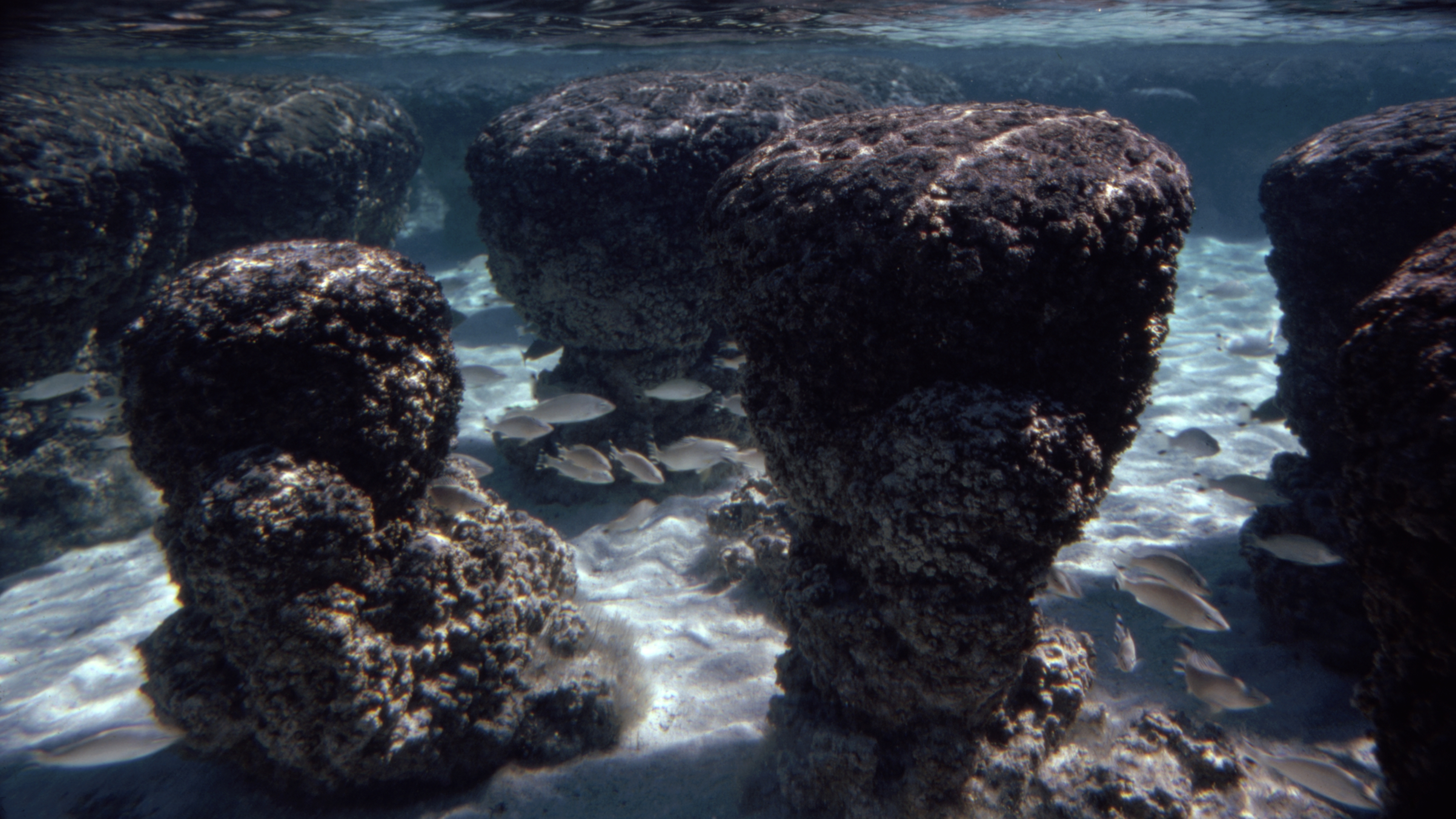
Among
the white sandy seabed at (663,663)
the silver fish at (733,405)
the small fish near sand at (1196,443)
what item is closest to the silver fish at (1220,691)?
the white sandy seabed at (663,663)

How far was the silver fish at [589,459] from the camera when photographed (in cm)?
Answer: 601

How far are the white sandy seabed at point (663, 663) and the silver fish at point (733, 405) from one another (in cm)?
91

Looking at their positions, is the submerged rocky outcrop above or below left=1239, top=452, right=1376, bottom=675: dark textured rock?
above

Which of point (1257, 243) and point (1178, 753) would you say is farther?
point (1257, 243)

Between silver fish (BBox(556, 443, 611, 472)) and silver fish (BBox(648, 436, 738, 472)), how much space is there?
1.81ft

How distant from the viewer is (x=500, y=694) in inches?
148

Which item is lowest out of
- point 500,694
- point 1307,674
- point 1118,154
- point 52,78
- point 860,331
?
point 1307,674

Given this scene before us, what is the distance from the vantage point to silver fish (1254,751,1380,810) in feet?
10.7

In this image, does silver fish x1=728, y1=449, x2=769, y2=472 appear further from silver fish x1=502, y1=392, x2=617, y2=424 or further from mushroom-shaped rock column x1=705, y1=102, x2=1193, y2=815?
mushroom-shaped rock column x1=705, y1=102, x2=1193, y2=815

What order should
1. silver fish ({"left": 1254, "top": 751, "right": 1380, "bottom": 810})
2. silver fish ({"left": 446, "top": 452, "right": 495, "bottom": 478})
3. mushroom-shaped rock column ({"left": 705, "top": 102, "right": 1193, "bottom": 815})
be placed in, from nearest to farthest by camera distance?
mushroom-shaped rock column ({"left": 705, "top": 102, "right": 1193, "bottom": 815}) → silver fish ({"left": 1254, "top": 751, "right": 1380, "bottom": 810}) → silver fish ({"left": 446, "top": 452, "right": 495, "bottom": 478})

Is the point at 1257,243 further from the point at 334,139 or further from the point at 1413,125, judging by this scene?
the point at 334,139

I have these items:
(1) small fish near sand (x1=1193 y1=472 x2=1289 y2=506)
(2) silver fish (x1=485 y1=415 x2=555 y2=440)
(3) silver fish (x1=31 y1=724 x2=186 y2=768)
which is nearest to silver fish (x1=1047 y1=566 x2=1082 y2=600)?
(1) small fish near sand (x1=1193 y1=472 x2=1289 y2=506)

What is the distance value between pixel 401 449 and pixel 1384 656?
13.7 feet

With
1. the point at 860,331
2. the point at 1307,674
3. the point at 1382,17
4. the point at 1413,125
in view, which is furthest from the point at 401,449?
the point at 1382,17
